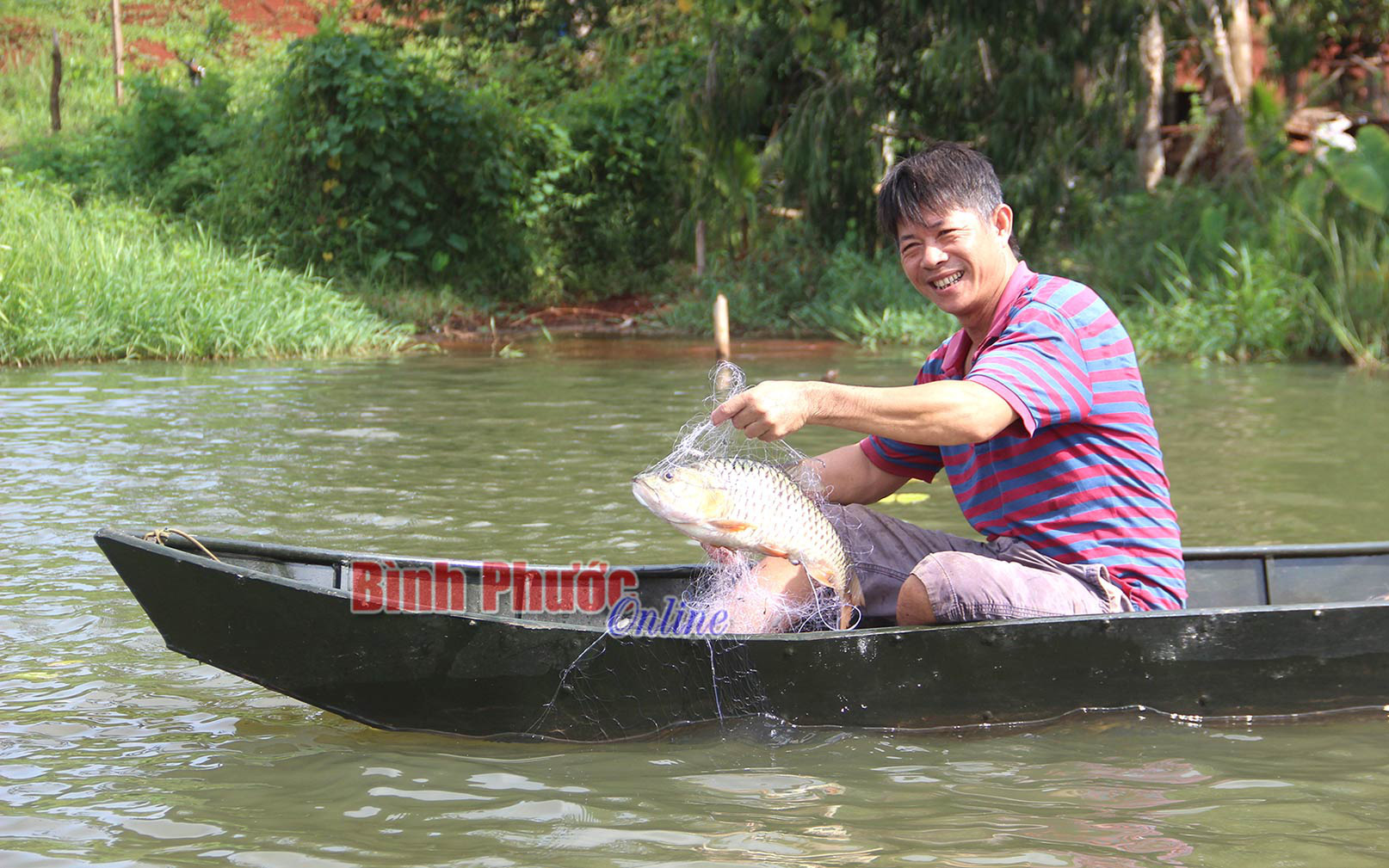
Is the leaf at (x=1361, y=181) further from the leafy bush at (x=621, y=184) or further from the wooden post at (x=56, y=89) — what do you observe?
the wooden post at (x=56, y=89)

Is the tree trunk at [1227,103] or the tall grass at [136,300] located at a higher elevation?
the tree trunk at [1227,103]

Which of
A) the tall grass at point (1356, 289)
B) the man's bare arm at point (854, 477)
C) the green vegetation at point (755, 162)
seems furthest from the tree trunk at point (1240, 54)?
the man's bare arm at point (854, 477)

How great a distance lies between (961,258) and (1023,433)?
0.48 metres

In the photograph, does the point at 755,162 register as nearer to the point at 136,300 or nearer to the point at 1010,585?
→ the point at 136,300

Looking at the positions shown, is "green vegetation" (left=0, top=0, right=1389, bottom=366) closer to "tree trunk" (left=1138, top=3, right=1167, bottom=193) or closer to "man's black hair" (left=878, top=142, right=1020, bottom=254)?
"tree trunk" (left=1138, top=3, right=1167, bottom=193)

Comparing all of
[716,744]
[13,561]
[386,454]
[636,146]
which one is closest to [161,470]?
[386,454]

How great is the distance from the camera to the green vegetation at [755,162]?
12.5m

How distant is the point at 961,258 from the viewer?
3.58 meters

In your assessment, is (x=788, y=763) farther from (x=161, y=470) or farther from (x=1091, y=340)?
(x=161, y=470)

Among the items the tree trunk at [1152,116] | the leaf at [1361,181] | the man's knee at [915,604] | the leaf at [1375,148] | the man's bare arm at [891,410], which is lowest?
the man's knee at [915,604]

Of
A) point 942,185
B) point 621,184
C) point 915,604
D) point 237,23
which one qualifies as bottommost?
point 915,604

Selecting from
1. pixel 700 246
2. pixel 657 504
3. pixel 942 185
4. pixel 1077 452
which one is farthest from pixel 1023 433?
pixel 700 246

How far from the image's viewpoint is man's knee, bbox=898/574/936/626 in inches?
141

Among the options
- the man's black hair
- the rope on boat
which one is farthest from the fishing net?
the rope on boat
